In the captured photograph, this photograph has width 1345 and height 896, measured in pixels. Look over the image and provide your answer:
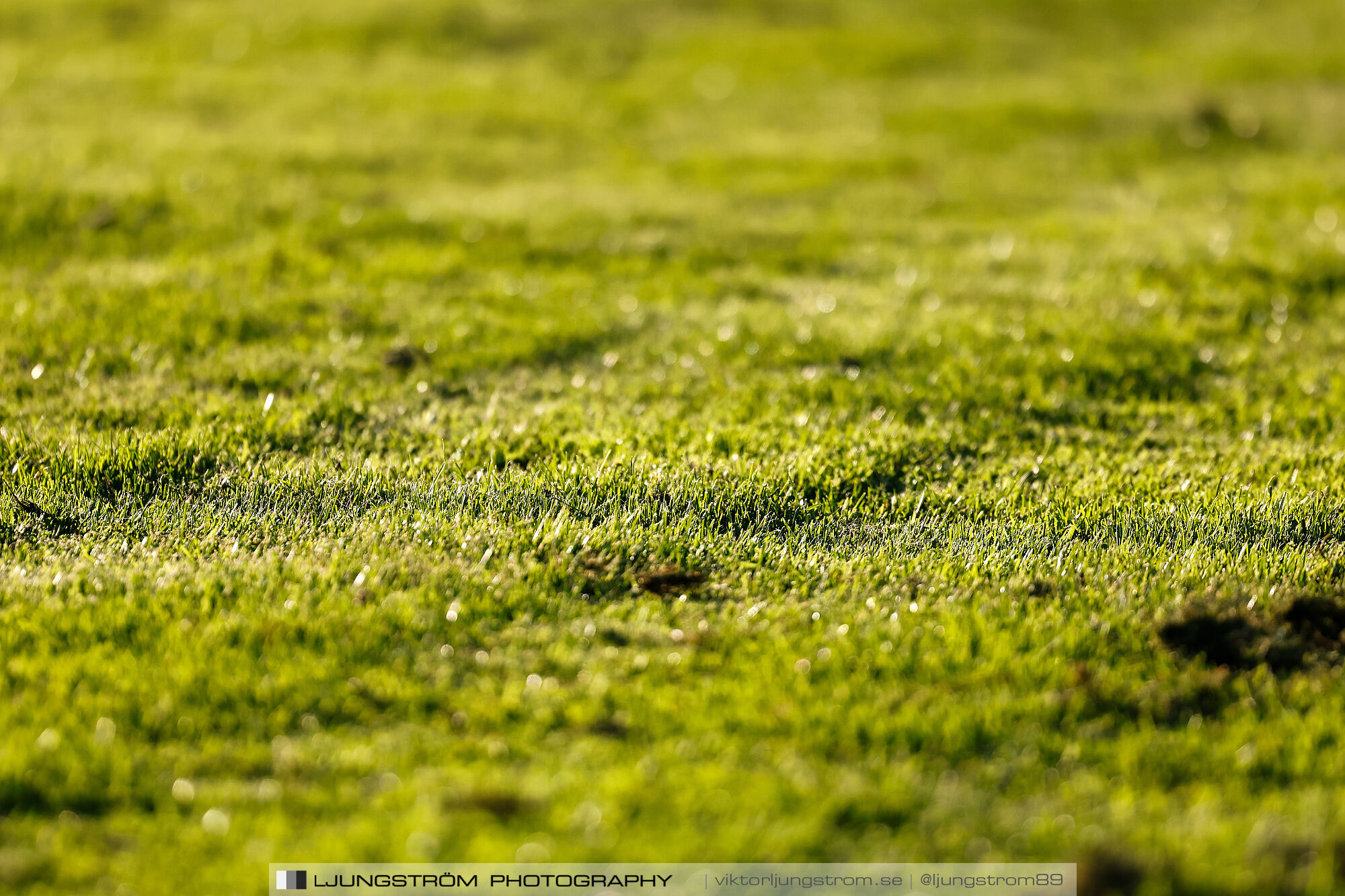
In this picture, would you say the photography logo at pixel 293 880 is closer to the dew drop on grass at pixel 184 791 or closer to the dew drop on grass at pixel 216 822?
the dew drop on grass at pixel 216 822

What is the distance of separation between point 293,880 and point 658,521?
283cm

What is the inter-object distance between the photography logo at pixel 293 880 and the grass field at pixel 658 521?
78 mm

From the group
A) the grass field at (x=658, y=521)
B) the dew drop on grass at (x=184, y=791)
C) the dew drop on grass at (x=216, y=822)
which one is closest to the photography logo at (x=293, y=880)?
the grass field at (x=658, y=521)

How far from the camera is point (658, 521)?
5.63 meters

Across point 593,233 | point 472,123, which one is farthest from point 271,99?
point 593,233

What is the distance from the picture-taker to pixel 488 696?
4137 millimetres

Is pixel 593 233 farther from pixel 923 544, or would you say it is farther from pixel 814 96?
pixel 814 96

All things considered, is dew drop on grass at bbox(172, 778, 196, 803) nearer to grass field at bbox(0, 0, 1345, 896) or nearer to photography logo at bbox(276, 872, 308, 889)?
grass field at bbox(0, 0, 1345, 896)

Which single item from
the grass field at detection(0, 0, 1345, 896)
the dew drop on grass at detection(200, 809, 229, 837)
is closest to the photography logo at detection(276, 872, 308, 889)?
the grass field at detection(0, 0, 1345, 896)

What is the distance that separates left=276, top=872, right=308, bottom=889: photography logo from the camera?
10.5ft

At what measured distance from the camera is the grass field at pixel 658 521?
11.6 feet

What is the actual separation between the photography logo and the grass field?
0.25ft

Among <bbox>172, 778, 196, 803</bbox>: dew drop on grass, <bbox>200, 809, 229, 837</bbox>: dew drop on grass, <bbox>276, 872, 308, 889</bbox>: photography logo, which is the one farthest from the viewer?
<bbox>172, 778, 196, 803</bbox>: dew drop on grass

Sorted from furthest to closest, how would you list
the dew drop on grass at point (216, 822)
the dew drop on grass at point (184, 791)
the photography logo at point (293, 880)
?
the dew drop on grass at point (184, 791)
the dew drop on grass at point (216, 822)
the photography logo at point (293, 880)
